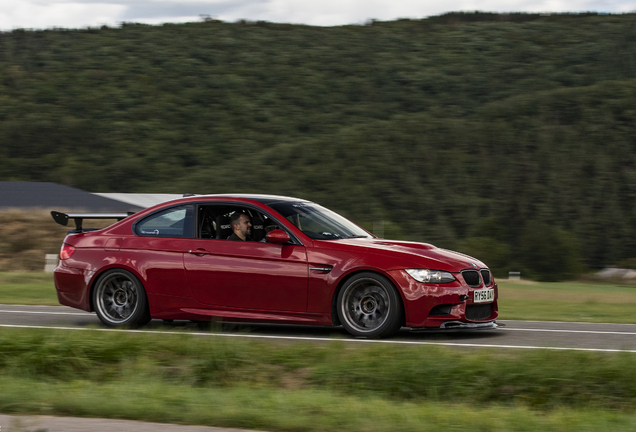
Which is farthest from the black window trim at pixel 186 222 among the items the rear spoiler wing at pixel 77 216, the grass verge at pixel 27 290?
the grass verge at pixel 27 290

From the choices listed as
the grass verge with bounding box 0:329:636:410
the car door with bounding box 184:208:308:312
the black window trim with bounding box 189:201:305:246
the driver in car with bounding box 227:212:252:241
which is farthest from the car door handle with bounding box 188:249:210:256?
the grass verge with bounding box 0:329:636:410

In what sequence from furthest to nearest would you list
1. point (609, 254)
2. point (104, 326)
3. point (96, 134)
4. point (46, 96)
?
point (46, 96) → point (96, 134) → point (609, 254) → point (104, 326)

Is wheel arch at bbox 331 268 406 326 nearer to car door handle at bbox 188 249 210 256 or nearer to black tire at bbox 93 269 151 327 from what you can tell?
car door handle at bbox 188 249 210 256

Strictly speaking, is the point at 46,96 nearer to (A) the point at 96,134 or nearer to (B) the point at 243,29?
(A) the point at 96,134

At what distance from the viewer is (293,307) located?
9109mm

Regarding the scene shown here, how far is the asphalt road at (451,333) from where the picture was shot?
8.61 m

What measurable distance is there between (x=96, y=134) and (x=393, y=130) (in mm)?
23304

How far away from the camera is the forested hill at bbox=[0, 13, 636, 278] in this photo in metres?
52.7

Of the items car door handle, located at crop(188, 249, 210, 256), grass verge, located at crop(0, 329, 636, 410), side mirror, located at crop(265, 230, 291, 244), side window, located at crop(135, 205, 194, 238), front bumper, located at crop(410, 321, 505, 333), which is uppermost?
side window, located at crop(135, 205, 194, 238)

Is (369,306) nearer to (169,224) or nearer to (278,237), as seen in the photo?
(278,237)

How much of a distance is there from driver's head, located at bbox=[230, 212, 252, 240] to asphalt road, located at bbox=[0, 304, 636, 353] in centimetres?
107

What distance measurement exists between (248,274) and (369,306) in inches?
52.4

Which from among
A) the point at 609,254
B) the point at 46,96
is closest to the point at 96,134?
the point at 46,96

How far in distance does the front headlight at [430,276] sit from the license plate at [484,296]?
404mm
